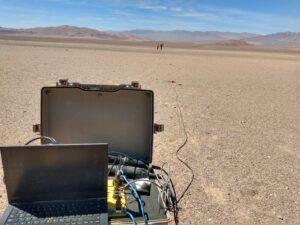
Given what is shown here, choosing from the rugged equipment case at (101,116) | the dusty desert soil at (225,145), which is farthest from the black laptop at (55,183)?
the dusty desert soil at (225,145)

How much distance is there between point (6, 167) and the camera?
1.85 m

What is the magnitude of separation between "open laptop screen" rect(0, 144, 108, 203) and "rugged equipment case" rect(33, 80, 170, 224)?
66 centimetres

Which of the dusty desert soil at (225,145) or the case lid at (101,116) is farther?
the dusty desert soil at (225,145)

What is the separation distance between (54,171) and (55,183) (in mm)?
96

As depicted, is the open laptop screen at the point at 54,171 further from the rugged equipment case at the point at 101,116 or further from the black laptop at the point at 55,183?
the rugged equipment case at the point at 101,116

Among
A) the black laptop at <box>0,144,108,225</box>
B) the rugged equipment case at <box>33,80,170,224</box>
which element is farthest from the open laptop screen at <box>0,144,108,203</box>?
the rugged equipment case at <box>33,80,170,224</box>

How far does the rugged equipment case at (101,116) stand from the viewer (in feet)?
8.49

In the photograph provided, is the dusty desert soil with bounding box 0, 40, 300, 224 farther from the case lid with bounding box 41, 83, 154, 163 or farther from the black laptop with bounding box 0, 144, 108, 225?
the black laptop with bounding box 0, 144, 108, 225

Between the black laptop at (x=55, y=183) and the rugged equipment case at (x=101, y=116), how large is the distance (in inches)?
24.5

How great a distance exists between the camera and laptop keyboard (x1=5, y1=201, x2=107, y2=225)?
1.91 metres

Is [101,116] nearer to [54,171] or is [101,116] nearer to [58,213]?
[54,171]

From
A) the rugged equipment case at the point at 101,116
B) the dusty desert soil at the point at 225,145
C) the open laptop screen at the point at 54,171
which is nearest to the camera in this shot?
the open laptop screen at the point at 54,171

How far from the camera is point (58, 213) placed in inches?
77.7

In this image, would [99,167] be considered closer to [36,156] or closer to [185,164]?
[36,156]
